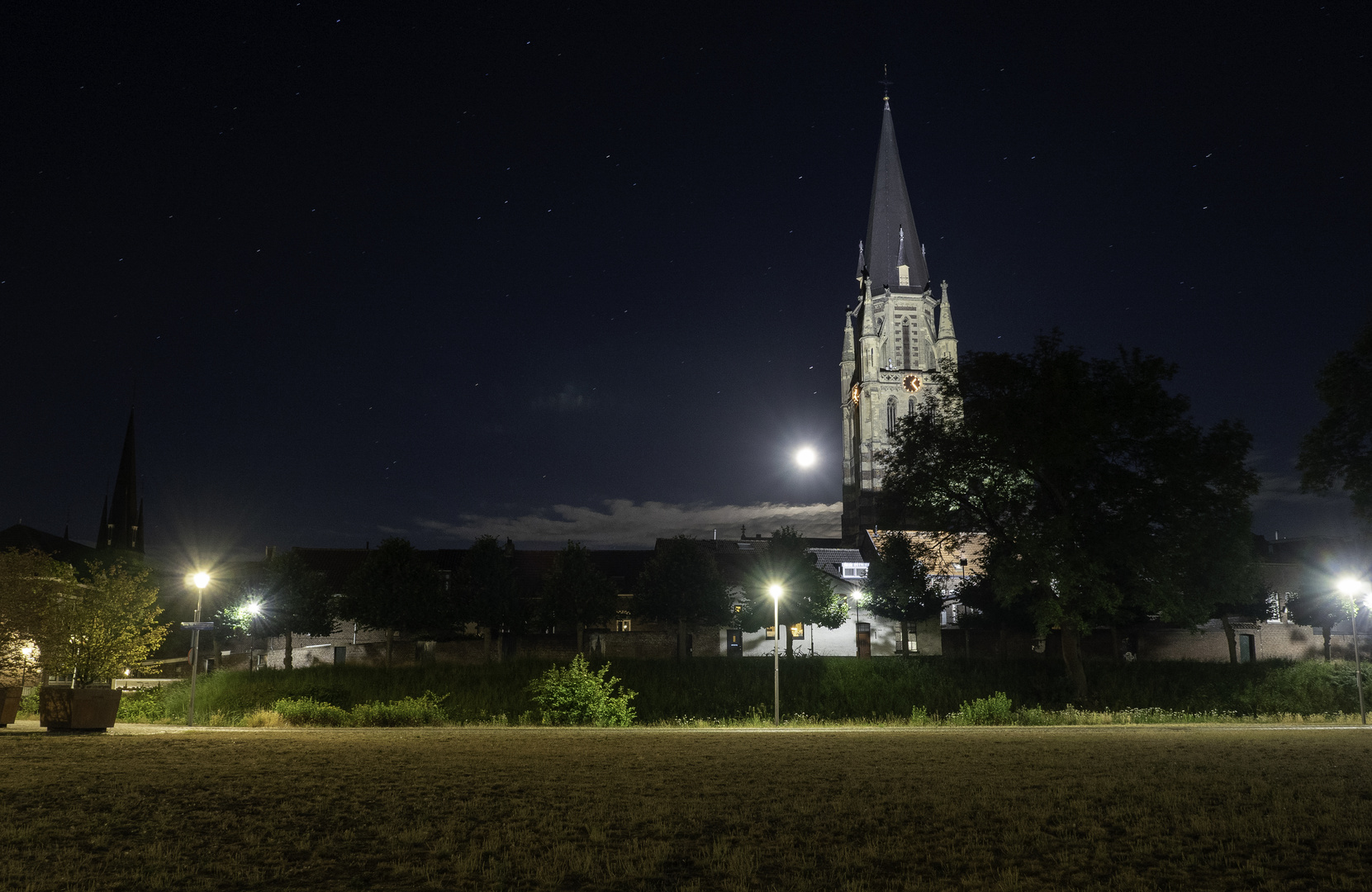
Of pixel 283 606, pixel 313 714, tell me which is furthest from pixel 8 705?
pixel 283 606

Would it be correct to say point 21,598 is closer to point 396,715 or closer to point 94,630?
point 94,630

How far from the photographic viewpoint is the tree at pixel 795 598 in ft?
194

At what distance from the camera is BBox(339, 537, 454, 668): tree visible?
2298 inches

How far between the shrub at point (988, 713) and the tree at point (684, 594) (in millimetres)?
29883

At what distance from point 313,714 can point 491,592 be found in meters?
32.7

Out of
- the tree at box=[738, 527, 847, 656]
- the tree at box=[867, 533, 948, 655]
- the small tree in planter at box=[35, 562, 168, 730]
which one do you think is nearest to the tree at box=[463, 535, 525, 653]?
the tree at box=[738, 527, 847, 656]

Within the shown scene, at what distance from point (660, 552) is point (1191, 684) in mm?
32250

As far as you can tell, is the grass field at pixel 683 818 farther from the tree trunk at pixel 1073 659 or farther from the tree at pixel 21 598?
the tree trunk at pixel 1073 659

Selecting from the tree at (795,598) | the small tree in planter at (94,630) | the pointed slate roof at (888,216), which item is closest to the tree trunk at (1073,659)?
the tree at (795,598)

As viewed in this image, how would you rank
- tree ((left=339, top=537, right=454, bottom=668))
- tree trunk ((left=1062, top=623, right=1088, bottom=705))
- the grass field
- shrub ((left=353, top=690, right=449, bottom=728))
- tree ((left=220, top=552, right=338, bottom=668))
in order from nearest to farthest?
the grass field
shrub ((left=353, top=690, right=449, bottom=728))
tree trunk ((left=1062, top=623, right=1088, bottom=705))
tree ((left=339, top=537, right=454, bottom=668))
tree ((left=220, top=552, right=338, bottom=668))

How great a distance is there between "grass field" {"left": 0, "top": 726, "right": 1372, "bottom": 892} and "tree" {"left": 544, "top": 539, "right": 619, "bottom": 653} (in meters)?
42.1

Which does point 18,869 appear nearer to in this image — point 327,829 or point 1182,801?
point 327,829

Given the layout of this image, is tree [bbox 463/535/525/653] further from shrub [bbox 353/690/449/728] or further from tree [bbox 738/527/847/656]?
shrub [bbox 353/690/449/728]

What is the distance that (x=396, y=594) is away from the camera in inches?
2314
